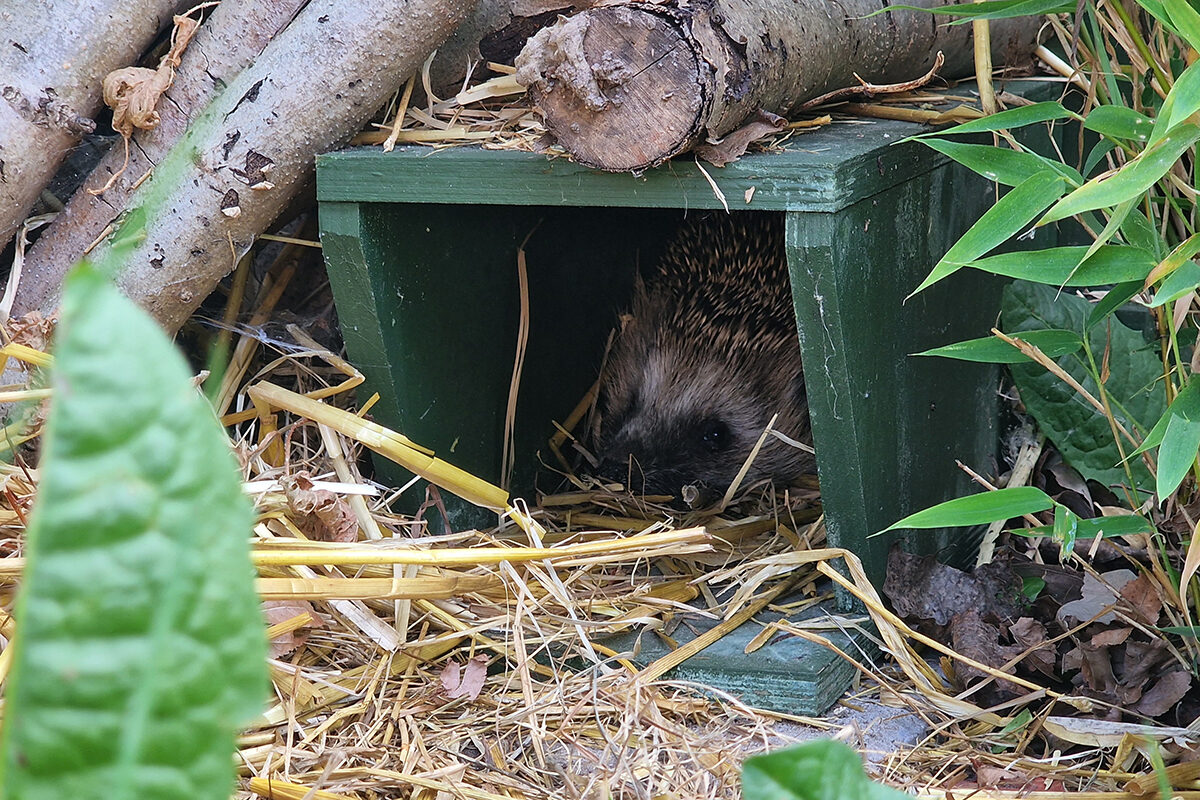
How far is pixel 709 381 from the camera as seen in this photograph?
3.56m

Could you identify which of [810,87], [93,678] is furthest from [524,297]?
[93,678]

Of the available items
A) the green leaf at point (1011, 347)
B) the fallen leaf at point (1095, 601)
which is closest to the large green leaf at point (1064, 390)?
the fallen leaf at point (1095, 601)

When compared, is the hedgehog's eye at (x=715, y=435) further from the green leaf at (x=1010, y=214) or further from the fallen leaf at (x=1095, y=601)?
the green leaf at (x=1010, y=214)

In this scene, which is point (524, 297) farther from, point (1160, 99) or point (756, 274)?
point (1160, 99)

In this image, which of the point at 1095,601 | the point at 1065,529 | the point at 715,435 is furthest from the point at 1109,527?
the point at 715,435

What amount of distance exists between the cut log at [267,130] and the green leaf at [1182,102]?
4.54ft

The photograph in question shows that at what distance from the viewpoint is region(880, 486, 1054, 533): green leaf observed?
191 centimetres

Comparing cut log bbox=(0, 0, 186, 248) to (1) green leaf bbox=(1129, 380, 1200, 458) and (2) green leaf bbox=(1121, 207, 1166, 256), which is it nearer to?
(2) green leaf bbox=(1121, 207, 1166, 256)

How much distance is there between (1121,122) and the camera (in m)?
1.75

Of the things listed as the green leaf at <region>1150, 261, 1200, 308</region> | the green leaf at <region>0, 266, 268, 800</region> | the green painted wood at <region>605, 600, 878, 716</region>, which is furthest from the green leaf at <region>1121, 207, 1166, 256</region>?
the green leaf at <region>0, 266, 268, 800</region>

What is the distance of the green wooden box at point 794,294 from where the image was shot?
2.08 meters

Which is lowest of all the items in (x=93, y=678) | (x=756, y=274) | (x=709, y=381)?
(x=709, y=381)

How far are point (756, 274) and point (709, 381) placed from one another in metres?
0.41

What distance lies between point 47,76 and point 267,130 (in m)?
0.47
